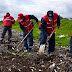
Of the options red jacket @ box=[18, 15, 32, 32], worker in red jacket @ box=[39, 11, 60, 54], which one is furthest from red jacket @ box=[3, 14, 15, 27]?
worker in red jacket @ box=[39, 11, 60, 54]

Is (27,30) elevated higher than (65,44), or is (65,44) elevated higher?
(27,30)

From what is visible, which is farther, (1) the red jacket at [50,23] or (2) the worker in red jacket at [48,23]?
(1) the red jacket at [50,23]

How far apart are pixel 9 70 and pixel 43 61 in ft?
6.15

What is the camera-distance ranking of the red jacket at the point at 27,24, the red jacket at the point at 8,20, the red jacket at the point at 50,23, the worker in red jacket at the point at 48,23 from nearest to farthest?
the worker in red jacket at the point at 48,23 → the red jacket at the point at 50,23 → the red jacket at the point at 27,24 → the red jacket at the point at 8,20

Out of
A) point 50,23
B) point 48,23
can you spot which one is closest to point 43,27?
point 48,23

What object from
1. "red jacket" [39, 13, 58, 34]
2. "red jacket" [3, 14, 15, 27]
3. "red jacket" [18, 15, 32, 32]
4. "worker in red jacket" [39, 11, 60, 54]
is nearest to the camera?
"worker in red jacket" [39, 11, 60, 54]

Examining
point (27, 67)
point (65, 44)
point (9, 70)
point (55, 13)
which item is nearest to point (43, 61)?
point (27, 67)

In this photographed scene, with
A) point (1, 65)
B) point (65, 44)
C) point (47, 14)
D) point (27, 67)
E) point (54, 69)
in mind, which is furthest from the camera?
point (65, 44)

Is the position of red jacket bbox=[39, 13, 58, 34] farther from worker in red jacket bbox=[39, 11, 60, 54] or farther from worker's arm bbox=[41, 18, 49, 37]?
worker's arm bbox=[41, 18, 49, 37]

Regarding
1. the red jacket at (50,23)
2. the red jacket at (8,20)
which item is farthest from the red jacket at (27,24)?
the red jacket at (8,20)

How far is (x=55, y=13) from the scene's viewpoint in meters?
9.97

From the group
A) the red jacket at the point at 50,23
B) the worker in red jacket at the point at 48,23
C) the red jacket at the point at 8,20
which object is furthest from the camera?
the red jacket at the point at 8,20

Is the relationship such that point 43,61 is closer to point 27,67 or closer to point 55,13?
point 27,67

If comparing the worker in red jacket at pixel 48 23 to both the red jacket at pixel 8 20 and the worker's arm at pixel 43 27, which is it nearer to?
the worker's arm at pixel 43 27
